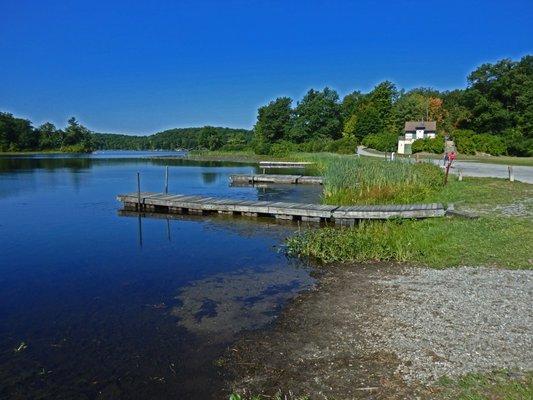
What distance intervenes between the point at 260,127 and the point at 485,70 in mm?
46952

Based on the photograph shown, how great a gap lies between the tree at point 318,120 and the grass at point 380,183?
62.1m

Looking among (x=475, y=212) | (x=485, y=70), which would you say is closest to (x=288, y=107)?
(x=485, y=70)

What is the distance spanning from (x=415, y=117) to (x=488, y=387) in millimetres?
85246

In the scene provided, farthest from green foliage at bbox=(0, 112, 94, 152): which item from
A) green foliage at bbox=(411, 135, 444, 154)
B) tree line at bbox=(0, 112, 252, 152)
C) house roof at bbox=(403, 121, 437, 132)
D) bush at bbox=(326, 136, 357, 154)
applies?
green foliage at bbox=(411, 135, 444, 154)

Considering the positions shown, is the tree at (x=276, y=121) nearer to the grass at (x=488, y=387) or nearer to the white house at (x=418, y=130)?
the white house at (x=418, y=130)

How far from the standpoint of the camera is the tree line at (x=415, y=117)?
Result: 5103 centimetres

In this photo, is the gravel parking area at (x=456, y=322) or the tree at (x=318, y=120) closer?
the gravel parking area at (x=456, y=322)

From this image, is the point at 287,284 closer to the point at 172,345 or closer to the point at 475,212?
the point at 172,345

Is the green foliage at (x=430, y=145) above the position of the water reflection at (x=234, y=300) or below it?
above

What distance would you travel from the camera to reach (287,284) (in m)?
9.09

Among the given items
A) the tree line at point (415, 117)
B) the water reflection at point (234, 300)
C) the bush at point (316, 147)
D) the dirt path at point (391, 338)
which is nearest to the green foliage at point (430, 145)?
the tree line at point (415, 117)

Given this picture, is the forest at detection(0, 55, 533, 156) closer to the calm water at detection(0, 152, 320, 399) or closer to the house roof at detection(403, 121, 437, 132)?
the house roof at detection(403, 121, 437, 132)

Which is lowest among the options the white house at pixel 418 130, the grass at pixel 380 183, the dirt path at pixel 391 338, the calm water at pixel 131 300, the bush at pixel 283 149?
the calm water at pixel 131 300

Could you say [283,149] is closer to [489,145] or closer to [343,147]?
[343,147]
